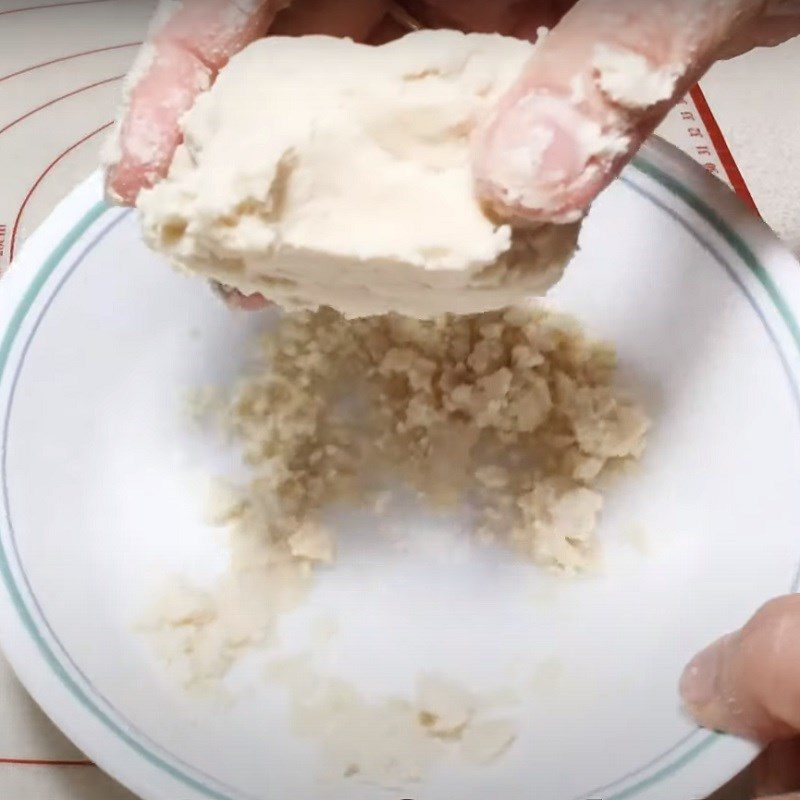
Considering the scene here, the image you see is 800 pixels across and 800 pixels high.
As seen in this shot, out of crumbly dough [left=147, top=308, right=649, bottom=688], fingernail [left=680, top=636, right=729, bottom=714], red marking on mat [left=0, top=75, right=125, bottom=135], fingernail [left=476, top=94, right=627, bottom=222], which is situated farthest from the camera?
red marking on mat [left=0, top=75, right=125, bottom=135]

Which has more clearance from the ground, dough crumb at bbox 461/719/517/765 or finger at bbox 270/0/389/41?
finger at bbox 270/0/389/41

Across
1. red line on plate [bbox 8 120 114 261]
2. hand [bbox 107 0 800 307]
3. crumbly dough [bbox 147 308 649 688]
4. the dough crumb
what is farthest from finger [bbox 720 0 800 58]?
red line on plate [bbox 8 120 114 261]

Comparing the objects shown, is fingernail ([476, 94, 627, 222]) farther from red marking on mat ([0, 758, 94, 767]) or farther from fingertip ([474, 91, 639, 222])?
red marking on mat ([0, 758, 94, 767])

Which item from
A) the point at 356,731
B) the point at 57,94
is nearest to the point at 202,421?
the point at 356,731

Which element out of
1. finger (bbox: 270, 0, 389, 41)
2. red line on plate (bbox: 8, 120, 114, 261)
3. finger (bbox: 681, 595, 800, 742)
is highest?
finger (bbox: 270, 0, 389, 41)

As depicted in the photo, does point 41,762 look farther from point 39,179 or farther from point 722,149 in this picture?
point 722,149

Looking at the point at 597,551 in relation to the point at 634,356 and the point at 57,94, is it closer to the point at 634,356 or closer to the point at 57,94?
the point at 634,356
